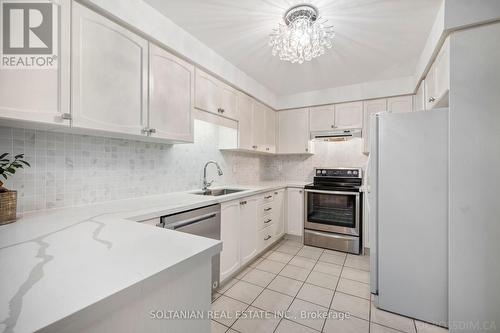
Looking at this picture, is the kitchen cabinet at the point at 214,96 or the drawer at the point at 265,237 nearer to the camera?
the kitchen cabinet at the point at 214,96

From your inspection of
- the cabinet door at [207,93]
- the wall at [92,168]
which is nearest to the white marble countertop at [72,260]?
the wall at [92,168]

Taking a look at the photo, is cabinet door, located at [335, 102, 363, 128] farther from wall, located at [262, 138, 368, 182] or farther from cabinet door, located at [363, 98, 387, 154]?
wall, located at [262, 138, 368, 182]

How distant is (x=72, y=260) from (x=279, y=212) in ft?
8.98

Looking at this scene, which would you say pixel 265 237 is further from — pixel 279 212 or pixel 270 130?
pixel 270 130

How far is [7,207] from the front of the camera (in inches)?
42.0

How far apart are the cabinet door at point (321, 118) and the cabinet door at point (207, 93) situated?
176 cm

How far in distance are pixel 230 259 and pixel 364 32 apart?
2.41m

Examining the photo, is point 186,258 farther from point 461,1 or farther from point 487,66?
point 461,1

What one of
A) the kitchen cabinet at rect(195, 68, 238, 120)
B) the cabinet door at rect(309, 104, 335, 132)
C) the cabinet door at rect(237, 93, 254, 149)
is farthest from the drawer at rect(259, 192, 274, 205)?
the cabinet door at rect(309, 104, 335, 132)

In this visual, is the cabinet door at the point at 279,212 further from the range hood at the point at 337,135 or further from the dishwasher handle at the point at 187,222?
the dishwasher handle at the point at 187,222

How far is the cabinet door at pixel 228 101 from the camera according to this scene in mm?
2414

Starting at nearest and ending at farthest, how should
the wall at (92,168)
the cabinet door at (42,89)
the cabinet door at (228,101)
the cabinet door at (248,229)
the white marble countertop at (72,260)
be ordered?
1. the white marble countertop at (72,260)
2. the cabinet door at (42,89)
3. the wall at (92,168)
4. the cabinet door at (248,229)
5. the cabinet door at (228,101)

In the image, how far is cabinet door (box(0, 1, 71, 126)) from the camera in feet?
3.30

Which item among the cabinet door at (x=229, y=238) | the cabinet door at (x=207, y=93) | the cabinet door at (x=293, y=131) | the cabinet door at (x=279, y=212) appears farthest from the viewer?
the cabinet door at (x=293, y=131)
